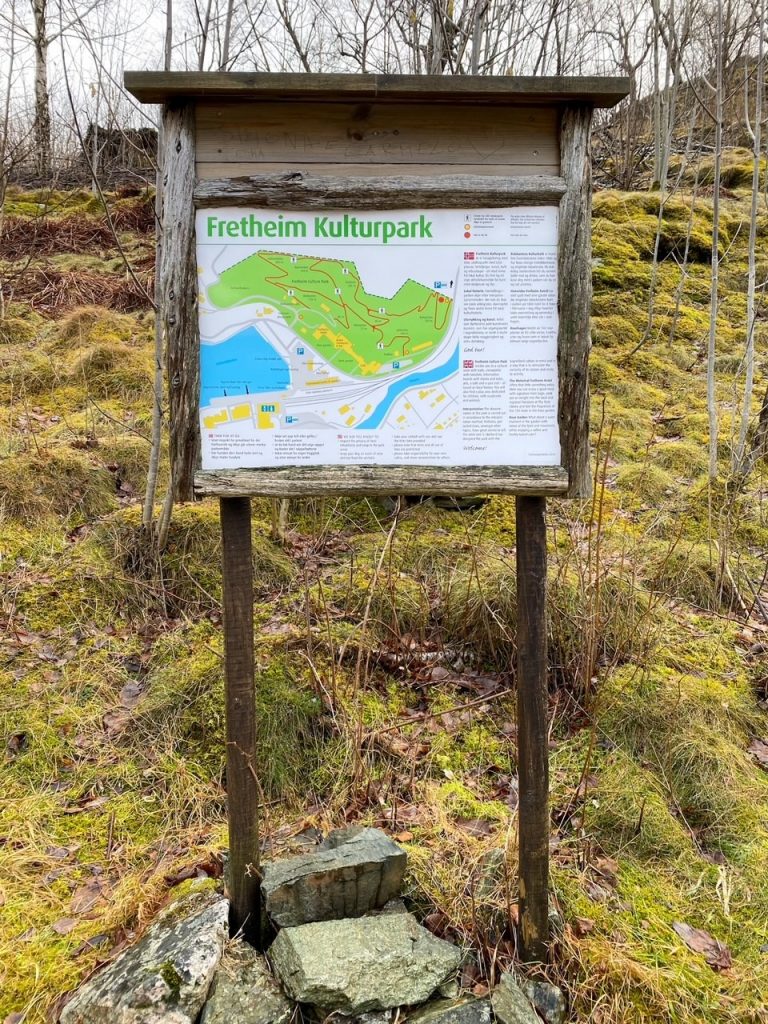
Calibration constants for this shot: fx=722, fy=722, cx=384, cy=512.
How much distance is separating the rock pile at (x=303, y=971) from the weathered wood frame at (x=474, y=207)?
1365mm

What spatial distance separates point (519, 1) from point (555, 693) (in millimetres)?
8026

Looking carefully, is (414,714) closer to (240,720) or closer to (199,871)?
(199,871)

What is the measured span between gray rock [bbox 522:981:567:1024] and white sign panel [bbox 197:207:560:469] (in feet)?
5.47

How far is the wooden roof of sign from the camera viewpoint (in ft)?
6.56

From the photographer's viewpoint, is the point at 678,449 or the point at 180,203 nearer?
the point at 180,203

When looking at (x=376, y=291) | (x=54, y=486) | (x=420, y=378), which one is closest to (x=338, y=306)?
(x=376, y=291)

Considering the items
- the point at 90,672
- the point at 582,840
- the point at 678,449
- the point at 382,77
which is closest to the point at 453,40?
the point at 678,449

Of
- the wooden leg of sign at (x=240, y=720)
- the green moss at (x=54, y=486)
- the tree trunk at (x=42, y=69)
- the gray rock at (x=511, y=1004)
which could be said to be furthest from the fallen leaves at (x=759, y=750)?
the tree trunk at (x=42, y=69)

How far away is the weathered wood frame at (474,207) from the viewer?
210 cm

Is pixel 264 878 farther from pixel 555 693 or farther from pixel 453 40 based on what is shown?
pixel 453 40

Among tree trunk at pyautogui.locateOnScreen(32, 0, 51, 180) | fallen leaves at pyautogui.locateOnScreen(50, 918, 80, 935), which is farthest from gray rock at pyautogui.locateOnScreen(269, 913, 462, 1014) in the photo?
tree trunk at pyautogui.locateOnScreen(32, 0, 51, 180)

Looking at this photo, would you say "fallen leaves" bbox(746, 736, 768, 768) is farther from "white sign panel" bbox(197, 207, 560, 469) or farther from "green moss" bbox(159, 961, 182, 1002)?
"green moss" bbox(159, 961, 182, 1002)

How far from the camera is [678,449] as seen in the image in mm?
6285

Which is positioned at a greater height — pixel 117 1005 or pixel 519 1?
pixel 519 1
